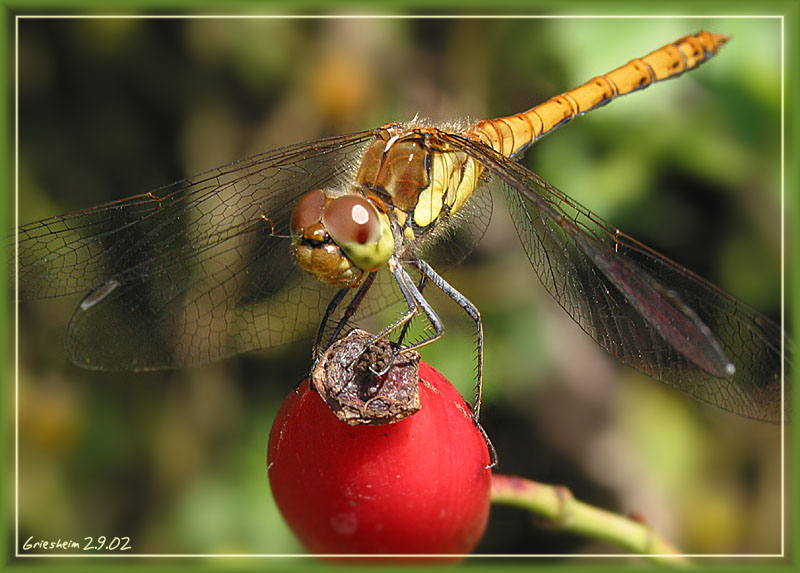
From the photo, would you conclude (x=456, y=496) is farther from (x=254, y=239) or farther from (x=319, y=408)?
(x=254, y=239)

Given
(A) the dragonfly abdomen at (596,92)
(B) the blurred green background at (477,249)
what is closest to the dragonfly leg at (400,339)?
(A) the dragonfly abdomen at (596,92)

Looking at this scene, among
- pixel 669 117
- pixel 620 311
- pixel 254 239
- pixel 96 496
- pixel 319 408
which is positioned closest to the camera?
pixel 319 408

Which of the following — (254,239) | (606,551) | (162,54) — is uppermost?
(162,54)

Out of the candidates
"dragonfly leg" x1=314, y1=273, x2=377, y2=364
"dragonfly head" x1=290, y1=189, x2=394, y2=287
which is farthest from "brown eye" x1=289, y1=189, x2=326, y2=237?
"dragonfly leg" x1=314, y1=273, x2=377, y2=364

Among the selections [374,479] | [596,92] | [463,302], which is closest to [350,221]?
[463,302]

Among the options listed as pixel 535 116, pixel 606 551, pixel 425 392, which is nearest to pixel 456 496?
pixel 425 392

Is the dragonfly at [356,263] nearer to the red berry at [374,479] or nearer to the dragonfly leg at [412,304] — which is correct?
the dragonfly leg at [412,304]
